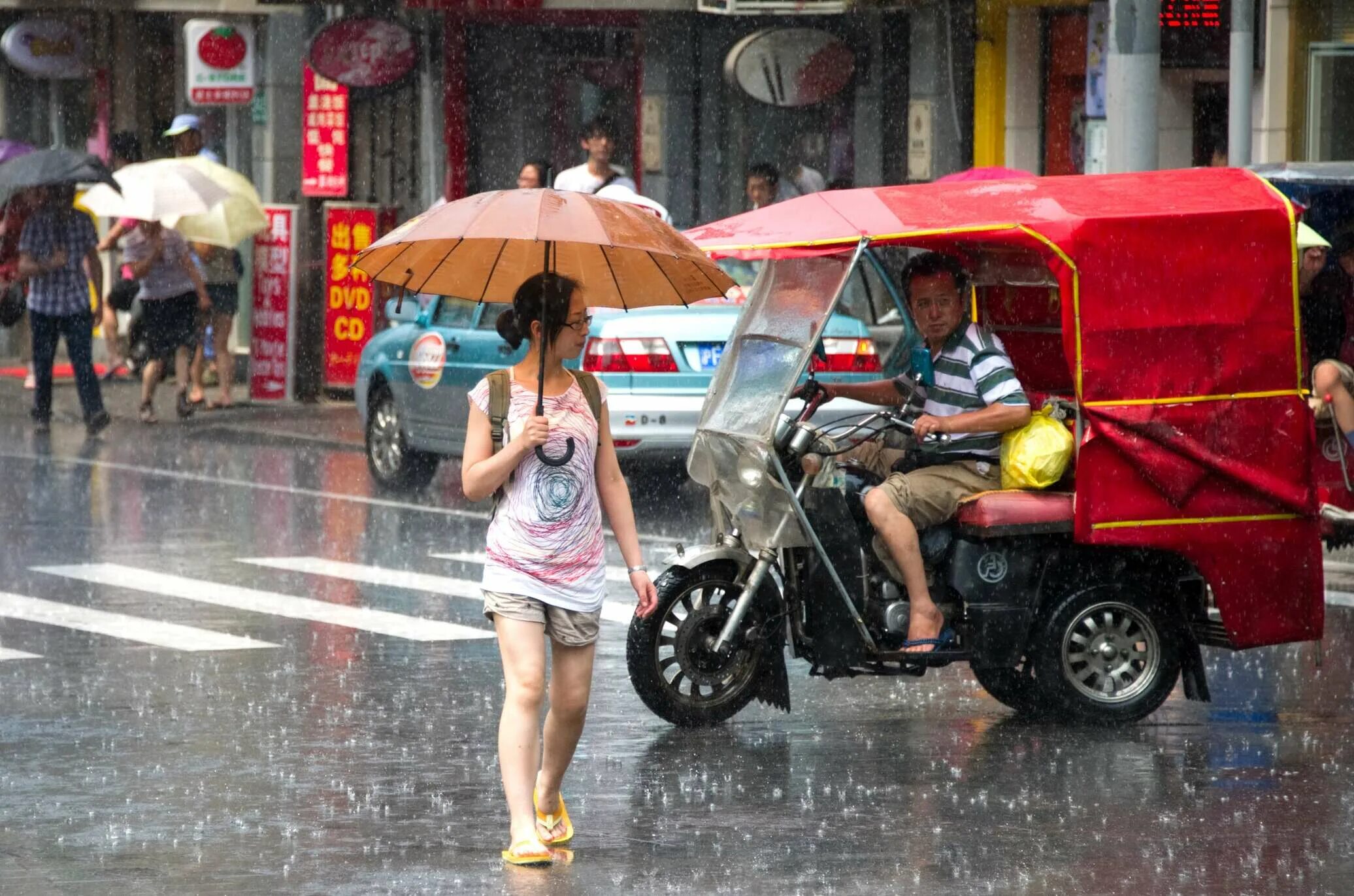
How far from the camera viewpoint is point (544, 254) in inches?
278

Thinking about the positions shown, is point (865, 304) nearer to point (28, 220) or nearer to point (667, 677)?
point (28, 220)

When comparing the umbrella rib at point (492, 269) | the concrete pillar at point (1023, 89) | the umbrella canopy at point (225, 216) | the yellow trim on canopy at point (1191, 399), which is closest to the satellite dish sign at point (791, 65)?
the concrete pillar at point (1023, 89)

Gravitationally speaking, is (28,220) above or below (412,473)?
above

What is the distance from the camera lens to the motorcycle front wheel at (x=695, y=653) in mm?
8562

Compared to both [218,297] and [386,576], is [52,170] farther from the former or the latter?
[386,576]

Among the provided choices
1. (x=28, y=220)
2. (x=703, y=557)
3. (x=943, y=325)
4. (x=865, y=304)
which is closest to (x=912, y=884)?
(x=703, y=557)

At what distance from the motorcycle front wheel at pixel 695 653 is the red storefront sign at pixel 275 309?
44.7 ft

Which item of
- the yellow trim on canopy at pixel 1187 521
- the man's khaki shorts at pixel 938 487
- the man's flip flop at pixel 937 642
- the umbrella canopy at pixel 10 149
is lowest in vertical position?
the man's flip flop at pixel 937 642

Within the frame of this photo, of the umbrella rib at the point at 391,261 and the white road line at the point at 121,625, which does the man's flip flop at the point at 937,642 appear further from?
the white road line at the point at 121,625

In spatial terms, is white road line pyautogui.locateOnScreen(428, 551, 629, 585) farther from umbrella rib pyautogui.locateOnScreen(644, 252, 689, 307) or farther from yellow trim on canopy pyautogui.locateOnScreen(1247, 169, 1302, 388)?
umbrella rib pyautogui.locateOnScreen(644, 252, 689, 307)

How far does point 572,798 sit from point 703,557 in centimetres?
129

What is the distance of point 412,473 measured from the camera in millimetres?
16188

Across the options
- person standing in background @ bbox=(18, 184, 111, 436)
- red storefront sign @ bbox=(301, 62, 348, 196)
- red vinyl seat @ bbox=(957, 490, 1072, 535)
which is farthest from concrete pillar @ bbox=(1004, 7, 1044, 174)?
red vinyl seat @ bbox=(957, 490, 1072, 535)

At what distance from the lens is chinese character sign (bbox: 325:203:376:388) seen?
21578 millimetres
